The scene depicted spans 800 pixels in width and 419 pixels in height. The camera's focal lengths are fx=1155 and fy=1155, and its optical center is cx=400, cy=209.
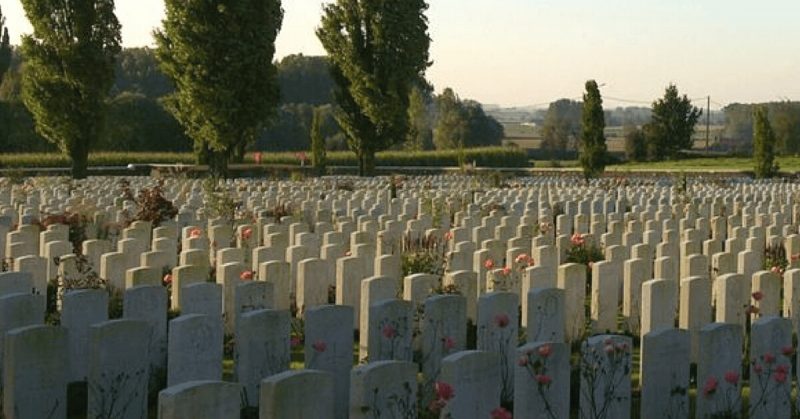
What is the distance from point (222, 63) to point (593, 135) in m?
11.0

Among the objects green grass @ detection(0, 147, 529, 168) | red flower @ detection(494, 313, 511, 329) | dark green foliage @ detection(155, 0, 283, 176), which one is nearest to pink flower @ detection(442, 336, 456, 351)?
red flower @ detection(494, 313, 511, 329)

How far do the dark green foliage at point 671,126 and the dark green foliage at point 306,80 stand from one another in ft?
102

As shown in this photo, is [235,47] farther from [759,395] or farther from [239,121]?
[759,395]

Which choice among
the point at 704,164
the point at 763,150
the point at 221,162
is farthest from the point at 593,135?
the point at 704,164

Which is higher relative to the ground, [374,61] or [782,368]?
[374,61]

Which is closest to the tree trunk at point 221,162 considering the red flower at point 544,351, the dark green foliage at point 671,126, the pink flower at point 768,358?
the pink flower at point 768,358

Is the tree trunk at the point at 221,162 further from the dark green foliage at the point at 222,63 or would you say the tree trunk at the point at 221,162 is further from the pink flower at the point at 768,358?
the pink flower at the point at 768,358

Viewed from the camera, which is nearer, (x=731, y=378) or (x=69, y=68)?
(x=731, y=378)

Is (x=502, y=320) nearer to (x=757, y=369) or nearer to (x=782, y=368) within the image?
(x=757, y=369)

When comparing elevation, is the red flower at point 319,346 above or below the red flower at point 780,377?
above

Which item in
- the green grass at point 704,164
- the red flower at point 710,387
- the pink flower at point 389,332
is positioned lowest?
the green grass at point 704,164

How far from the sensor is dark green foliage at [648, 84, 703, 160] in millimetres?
61656

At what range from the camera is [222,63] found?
31266 millimetres

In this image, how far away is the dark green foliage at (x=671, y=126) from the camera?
6166 cm
